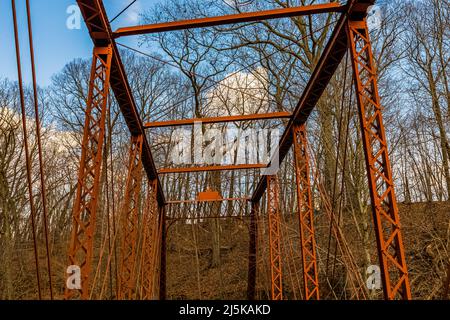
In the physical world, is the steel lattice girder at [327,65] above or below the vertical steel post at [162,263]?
above

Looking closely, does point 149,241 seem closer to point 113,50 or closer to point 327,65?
point 113,50

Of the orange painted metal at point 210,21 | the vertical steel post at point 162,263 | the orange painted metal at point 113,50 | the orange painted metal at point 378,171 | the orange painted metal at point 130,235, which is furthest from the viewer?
the vertical steel post at point 162,263

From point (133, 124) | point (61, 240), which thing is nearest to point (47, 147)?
point (61, 240)

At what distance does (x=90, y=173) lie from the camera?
7.42 m

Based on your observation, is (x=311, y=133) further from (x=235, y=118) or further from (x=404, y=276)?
(x=404, y=276)

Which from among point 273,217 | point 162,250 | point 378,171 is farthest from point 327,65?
point 162,250

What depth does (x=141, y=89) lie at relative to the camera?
24.8 metres

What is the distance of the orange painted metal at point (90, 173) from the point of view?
689 centimetres

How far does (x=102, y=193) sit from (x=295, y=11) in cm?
1545

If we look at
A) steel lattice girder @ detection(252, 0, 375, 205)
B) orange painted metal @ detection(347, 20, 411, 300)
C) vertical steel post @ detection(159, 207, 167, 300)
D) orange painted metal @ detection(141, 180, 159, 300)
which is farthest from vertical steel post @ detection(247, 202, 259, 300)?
orange painted metal @ detection(347, 20, 411, 300)

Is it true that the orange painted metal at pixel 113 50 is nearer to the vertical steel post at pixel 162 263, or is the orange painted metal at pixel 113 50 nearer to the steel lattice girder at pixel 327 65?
the steel lattice girder at pixel 327 65

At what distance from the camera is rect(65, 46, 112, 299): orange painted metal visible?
271 inches

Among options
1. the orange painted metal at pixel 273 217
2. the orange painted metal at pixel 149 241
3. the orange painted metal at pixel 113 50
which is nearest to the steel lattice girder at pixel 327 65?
the orange painted metal at pixel 273 217

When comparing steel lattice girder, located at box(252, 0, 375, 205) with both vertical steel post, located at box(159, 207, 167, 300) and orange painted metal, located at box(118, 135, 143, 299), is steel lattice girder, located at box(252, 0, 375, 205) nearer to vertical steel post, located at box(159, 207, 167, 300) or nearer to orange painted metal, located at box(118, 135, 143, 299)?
Answer: orange painted metal, located at box(118, 135, 143, 299)
